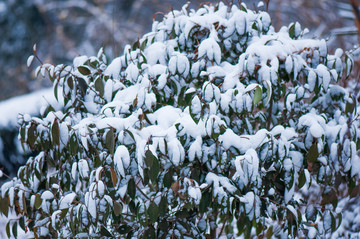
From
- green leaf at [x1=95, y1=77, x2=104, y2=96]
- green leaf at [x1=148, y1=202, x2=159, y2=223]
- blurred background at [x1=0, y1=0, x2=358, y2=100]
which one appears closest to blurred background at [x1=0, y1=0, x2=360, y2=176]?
blurred background at [x1=0, y1=0, x2=358, y2=100]

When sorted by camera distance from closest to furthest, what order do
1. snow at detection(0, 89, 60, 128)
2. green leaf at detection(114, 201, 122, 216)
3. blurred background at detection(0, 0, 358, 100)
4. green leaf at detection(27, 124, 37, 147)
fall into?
green leaf at detection(114, 201, 122, 216) → green leaf at detection(27, 124, 37, 147) → snow at detection(0, 89, 60, 128) → blurred background at detection(0, 0, 358, 100)

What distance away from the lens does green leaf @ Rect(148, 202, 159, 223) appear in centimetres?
194

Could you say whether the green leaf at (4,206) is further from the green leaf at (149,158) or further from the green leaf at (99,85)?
the green leaf at (149,158)

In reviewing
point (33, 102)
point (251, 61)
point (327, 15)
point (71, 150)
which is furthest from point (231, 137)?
point (327, 15)

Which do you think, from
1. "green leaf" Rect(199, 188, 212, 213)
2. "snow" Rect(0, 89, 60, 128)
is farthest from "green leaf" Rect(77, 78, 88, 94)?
"snow" Rect(0, 89, 60, 128)

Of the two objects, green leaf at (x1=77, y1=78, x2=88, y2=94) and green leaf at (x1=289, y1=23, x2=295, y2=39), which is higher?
green leaf at (x1=77, y1=78, x2=88, y2=94)

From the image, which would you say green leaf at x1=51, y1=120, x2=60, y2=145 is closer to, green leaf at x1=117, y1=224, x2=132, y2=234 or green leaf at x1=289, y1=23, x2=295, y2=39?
green leaf at x1=117, y1=224, x2=132, y2=234

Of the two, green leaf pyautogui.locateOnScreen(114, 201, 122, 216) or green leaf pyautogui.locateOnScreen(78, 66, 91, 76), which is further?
green leaf pyautogui.locateOnScreen(78, 66, 91, 76)

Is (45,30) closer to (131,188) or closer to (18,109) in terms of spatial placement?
(18,109)

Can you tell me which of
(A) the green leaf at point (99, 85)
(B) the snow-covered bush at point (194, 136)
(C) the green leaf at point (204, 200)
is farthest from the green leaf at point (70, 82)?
(C) the green leaf at point (204, 200)

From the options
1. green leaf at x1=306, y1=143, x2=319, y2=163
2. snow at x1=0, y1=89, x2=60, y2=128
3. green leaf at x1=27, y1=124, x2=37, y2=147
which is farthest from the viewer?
snow at x1=0, y1=89, x2=60, y2=128

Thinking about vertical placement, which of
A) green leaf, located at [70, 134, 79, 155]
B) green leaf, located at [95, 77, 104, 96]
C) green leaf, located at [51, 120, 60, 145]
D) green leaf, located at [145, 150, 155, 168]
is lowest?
green leaf, located at [145, 150, 155, 168]

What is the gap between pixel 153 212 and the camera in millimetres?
1950

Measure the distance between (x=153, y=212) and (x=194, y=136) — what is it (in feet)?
1.36
